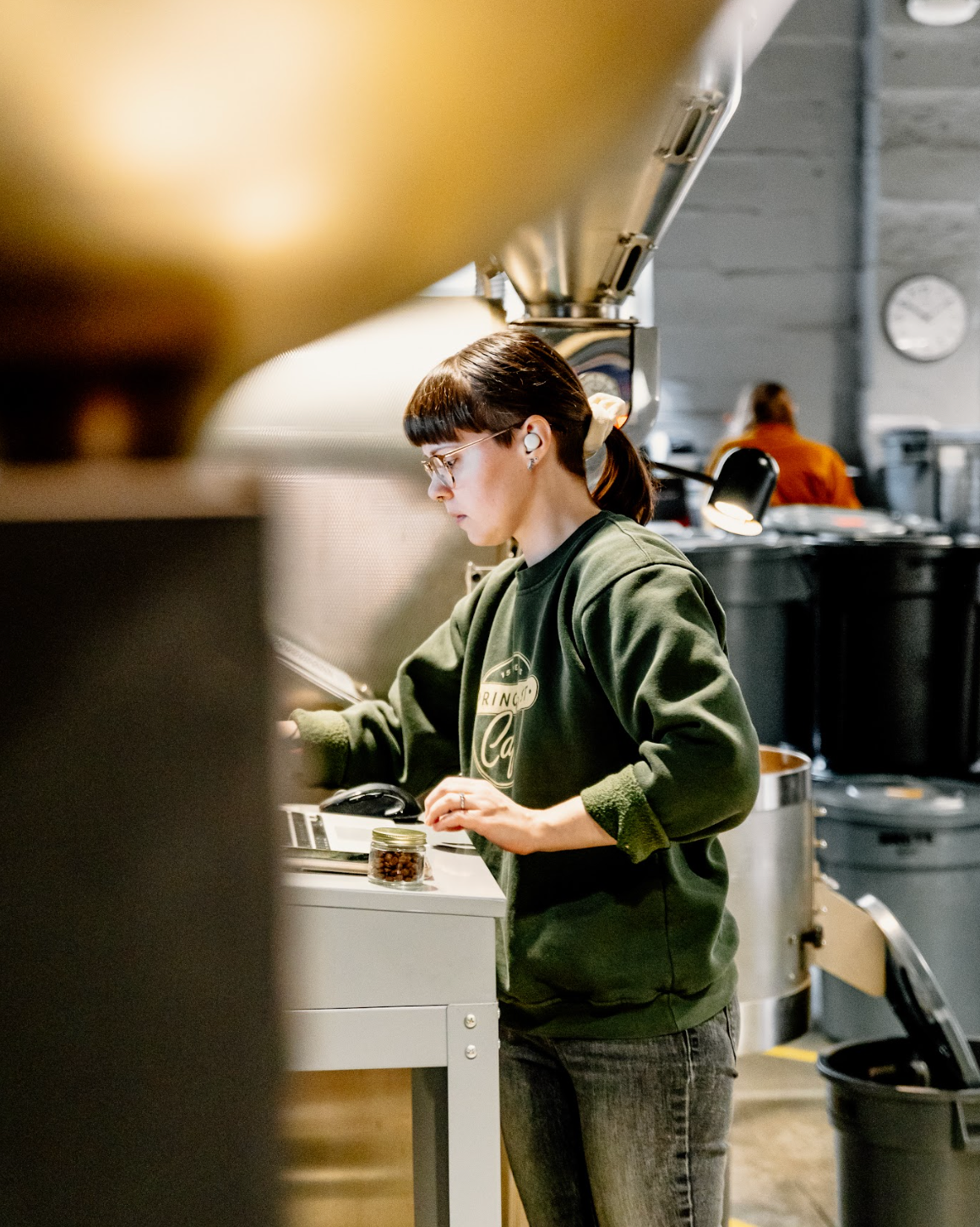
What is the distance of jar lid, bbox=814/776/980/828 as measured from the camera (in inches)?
133

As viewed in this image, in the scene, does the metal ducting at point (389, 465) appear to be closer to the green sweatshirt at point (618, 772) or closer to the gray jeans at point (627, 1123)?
the green sweatshirt at point (618, 772)

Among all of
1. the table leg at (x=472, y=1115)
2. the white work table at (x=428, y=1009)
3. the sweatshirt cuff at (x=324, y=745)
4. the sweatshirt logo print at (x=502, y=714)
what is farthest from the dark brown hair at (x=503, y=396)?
the table leg at (x=472, y=1115)

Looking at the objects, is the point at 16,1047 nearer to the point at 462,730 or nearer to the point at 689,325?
the point at 462,730

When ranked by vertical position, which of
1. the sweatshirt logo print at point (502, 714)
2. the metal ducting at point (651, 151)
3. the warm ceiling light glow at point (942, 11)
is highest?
the warm ceiling light glow at point (942, 11)

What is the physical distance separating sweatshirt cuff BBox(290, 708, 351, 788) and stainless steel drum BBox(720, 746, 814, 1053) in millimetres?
973

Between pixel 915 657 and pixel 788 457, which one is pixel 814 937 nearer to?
pixel 915 657

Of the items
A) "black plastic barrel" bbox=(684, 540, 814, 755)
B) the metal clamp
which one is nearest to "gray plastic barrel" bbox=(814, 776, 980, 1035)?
"black plastic barrel" bbox=(684, 540, 814, 755)

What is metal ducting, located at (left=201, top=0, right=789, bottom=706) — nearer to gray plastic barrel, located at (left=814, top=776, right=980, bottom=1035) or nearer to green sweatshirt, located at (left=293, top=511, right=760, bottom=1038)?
green sweatshirt, located at (left=293, top=511, right=760, bottom=1038)

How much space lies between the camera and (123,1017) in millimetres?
193

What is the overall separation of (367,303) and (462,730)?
1.35 metres

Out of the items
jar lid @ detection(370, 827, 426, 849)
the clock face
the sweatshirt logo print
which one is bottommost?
jar lid @ detection(370, 827, 426, 849)

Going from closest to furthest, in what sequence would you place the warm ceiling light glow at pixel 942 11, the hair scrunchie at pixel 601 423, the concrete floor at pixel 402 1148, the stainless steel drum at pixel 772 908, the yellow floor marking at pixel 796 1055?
1. the concrete floor at pixel 402 1148
2. the hair scrunchie at pixel 601 423
3. the stainless steel drum at pixel 772 908
4. the yellow floor marking at pixel 796 1055
5. the warm ceiling light glow at pixel 942 11

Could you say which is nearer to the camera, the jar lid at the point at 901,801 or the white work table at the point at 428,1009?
the white work table at the point at 428,1009

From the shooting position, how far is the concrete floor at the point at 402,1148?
29 centimetres
